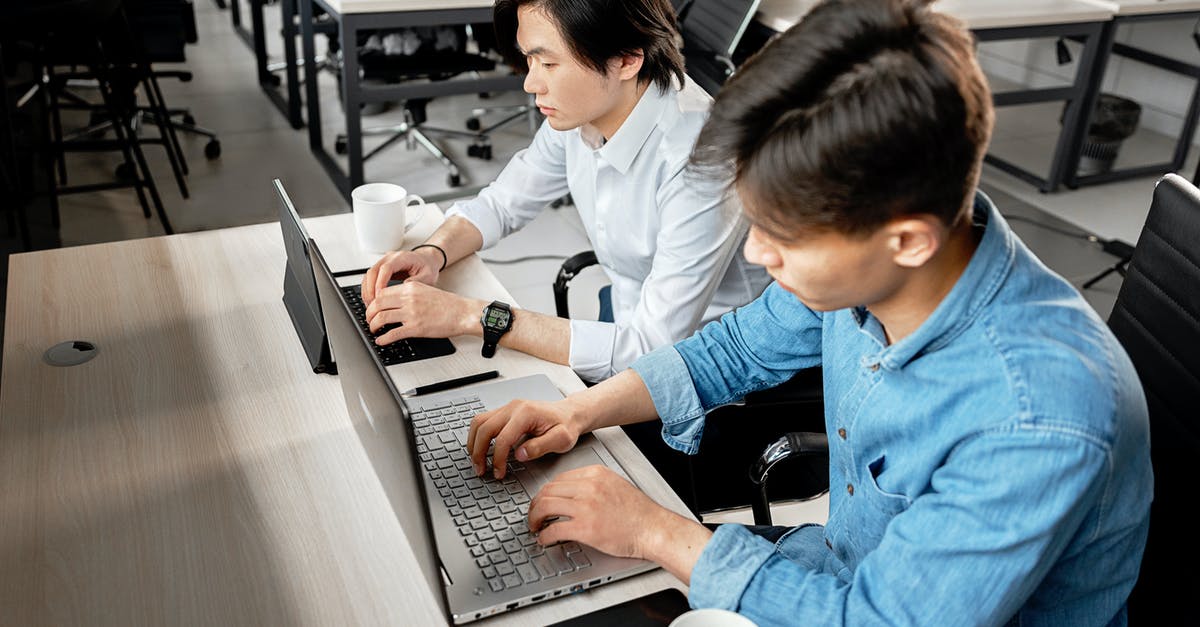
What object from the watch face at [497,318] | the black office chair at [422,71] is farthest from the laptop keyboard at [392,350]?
the black office chair at [422,71]

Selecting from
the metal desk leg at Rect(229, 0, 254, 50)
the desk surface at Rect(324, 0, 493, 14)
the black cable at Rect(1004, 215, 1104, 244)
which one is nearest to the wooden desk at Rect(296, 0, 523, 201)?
the desk surface at Rect(324, 0, 493, 14)

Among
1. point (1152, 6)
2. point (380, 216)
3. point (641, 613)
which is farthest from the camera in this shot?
point (1152, 6)

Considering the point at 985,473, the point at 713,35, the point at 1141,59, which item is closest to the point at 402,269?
the point at 985,473

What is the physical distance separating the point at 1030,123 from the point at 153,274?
15.0 feet

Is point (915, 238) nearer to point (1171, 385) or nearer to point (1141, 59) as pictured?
point (1171, 385)

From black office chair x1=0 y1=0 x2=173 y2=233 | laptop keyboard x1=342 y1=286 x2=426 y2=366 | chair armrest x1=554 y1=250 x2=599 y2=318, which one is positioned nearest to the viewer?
laptop keyboard x1=342 y1=286 x2=426 y2=366


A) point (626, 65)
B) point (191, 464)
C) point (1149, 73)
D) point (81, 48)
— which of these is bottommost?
point (1149, 73)

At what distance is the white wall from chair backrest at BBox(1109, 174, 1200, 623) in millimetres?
3746

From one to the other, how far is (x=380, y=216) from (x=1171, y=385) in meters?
1.22

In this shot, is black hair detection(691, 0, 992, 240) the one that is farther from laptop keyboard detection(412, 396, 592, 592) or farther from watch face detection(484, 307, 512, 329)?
watch face detection(484, 307, 512, 329)

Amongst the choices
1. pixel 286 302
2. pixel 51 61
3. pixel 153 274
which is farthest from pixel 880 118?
pixel 51 61

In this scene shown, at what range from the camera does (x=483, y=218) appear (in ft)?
6.13

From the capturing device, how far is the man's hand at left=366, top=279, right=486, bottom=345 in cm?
147

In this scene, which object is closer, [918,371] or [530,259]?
[918,371]
